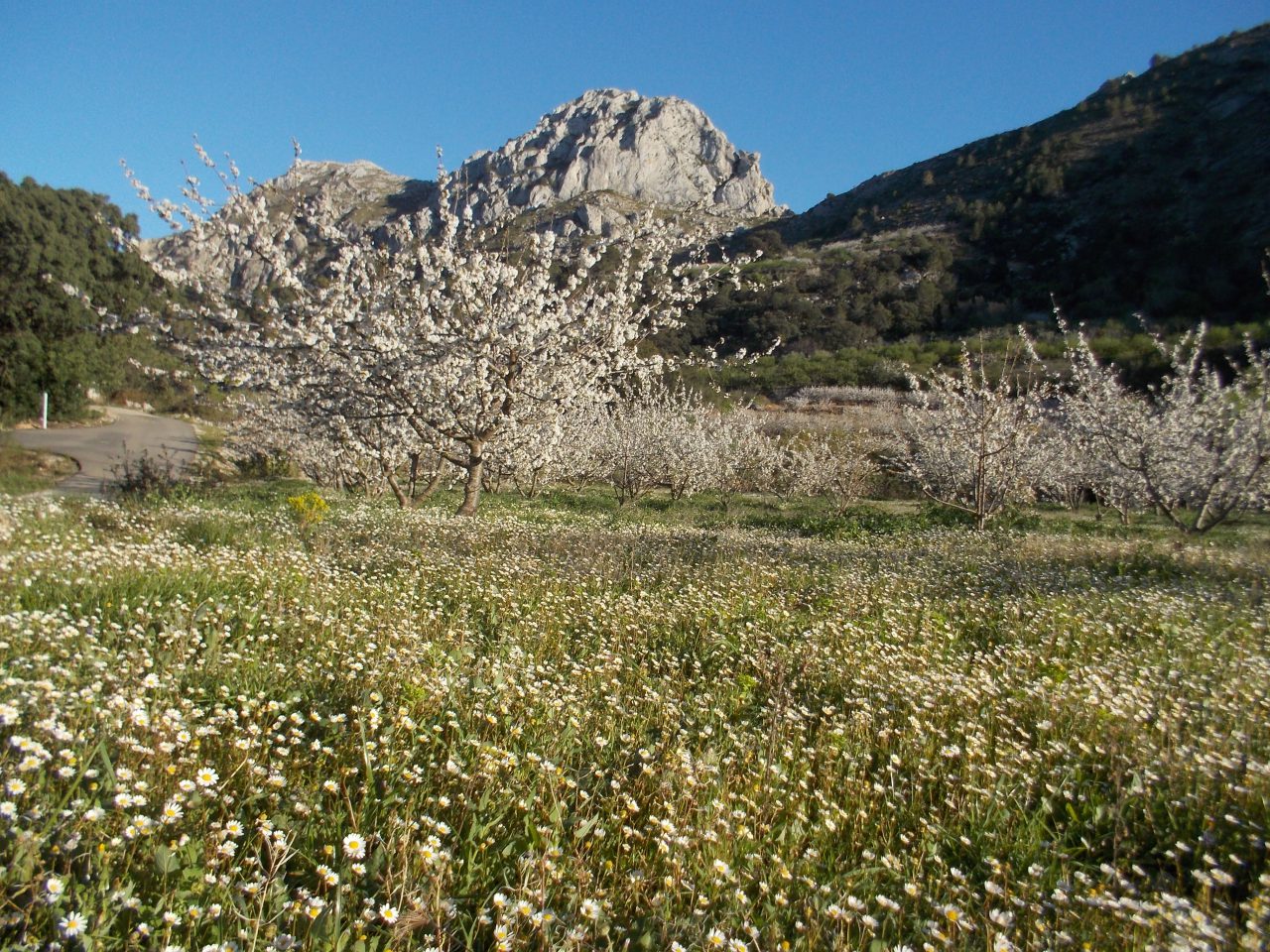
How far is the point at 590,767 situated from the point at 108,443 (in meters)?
30.2

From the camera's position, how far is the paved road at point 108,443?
18.4 m

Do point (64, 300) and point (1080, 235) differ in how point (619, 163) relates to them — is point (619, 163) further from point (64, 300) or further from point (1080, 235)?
point (64, 300)

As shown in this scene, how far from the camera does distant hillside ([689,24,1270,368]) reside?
4106cm

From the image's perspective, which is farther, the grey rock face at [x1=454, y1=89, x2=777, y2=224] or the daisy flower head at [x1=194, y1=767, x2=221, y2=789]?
the grey rock face at [x1=454, y1=89, x2=777, y2=224]

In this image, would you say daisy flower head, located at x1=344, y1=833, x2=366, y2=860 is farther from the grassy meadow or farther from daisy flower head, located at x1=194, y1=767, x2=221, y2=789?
daisy flower head, located at x1=194, y1=767, x2=221, y2=789

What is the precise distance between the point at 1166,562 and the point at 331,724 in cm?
1017

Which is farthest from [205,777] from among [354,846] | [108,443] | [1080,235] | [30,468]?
[1080,235]

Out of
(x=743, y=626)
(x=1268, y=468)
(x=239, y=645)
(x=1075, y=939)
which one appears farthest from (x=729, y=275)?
(x=1268, y=468)

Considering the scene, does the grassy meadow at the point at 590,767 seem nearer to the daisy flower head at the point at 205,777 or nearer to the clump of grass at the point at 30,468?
the daisy flower head at the point at 205,777

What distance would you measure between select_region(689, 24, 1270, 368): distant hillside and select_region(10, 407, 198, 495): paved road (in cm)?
2834

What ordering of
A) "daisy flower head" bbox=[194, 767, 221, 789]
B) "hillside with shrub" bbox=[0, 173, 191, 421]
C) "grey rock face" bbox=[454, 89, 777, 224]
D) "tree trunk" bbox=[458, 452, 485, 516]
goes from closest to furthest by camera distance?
"daisy flower head" bbox=[194, 767, 221, 789], "tree trunk" bbox=[458, 452, 485, 516], "hillside with shrub" bbox=[0, 173, 191, 421], "grey rock face" bbox=[454, 89, 777, 224]

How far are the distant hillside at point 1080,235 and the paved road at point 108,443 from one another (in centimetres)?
2834

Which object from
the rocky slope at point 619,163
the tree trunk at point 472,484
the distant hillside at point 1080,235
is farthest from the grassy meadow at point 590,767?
the rocky slope at point 619,163

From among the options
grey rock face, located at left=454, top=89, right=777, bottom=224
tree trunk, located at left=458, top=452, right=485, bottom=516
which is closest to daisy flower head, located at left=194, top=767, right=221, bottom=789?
tree trunk, located at left=458, top=452, right=485, bottom=516
